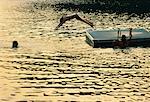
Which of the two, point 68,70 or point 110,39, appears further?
point 110,39

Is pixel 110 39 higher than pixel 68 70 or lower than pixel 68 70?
higher

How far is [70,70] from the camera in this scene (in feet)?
173

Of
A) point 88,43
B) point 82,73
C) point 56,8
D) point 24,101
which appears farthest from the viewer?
point 56,8

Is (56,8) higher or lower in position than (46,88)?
higher

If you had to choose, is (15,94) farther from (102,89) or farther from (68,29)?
(68,29)

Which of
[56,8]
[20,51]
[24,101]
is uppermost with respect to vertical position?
[56,8]

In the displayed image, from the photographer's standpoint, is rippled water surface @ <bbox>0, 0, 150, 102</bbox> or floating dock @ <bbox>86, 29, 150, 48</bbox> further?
floating dock @ <bbox>86, 29, 150, 48</bbox>

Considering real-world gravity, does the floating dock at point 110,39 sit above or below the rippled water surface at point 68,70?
above

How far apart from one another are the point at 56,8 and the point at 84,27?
194 ft

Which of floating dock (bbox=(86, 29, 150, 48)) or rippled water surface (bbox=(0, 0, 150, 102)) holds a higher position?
floating dock (bbox=(86, 29, 150, 48))

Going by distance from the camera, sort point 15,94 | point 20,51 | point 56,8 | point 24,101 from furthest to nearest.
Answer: point 56,8, point 20,51, point 15,94, point 24,101

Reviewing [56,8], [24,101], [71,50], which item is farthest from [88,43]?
[56,8]

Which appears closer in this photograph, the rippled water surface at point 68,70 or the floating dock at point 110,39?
the rippled water surface at point 68,70

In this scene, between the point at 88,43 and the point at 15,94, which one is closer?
the point at 15,94
